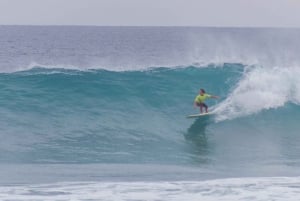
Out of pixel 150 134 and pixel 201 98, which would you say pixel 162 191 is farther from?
pixel 201 98

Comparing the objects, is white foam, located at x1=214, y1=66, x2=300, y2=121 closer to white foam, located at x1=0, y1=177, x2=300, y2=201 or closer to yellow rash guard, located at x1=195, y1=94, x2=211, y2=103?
yellow rash guard, located at x1=195, y1=94, x2=211, y2=103

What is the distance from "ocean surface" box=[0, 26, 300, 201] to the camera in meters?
14.4

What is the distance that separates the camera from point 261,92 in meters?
24.0

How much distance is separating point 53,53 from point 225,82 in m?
51.4

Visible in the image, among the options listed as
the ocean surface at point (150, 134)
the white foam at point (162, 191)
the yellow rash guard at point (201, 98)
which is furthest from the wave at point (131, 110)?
the white foam at point (162, 191)

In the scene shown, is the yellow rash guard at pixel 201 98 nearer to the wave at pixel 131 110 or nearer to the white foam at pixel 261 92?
the wave at pixel 131 110

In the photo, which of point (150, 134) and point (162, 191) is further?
point (150, 134)

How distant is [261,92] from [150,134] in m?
4.88

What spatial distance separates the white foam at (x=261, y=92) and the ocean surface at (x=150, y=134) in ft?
0.12

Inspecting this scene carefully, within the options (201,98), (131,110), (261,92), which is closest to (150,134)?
(201,98)

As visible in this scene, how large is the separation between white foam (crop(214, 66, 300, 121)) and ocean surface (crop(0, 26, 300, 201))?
38mm

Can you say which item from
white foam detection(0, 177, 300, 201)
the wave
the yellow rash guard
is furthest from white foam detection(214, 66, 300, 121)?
white foam detection(0, 177, 300, 201)

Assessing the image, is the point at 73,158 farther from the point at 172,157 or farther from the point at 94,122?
the point at 94,122

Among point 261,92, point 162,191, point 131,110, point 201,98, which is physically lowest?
point 162,191
